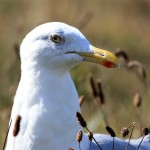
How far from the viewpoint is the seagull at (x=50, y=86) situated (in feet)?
15.9

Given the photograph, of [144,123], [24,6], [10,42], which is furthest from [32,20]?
[144,123]

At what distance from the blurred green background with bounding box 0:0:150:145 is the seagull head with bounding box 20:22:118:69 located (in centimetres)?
147

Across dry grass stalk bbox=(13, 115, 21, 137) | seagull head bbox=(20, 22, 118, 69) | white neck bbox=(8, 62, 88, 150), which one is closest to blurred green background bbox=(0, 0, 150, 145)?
white neck bbox=(8, 62, 88, 150)

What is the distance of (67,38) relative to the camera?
4832 mm

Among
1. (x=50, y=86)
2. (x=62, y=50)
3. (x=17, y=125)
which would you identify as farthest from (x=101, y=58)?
(x=17, y=125)

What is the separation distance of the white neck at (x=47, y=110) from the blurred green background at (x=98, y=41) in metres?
1.35

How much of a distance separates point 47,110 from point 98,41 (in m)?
5.17

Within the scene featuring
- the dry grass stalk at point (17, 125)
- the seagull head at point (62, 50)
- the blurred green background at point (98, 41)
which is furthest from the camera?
the blurred green background at point (98, 41)

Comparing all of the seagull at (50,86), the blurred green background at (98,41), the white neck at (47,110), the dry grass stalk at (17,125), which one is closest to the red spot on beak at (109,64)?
the seagull at (50,86)

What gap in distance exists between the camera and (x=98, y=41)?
10.0 meters

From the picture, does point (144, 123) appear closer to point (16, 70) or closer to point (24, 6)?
point (16, 70)

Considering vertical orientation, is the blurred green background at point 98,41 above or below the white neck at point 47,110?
below

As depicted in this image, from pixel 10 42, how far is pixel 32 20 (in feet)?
Result: 11.1

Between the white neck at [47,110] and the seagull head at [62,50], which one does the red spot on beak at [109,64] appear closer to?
the seagull head at [62,50]
